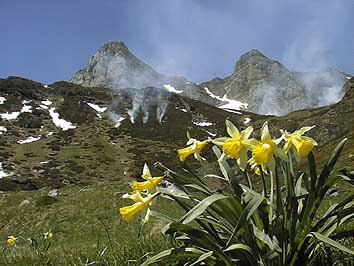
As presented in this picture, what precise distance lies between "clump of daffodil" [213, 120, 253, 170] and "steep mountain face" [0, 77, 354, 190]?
54460 millimetres

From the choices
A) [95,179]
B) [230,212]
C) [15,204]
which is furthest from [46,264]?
[95,179]

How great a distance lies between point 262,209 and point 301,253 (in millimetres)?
429

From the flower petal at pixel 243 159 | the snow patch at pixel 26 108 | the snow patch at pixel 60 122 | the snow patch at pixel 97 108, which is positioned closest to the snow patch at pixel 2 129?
the snow patch at pixel 60 122

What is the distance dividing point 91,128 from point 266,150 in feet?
476

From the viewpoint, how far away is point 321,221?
3680 millimetres

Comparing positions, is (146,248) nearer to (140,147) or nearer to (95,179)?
(95,179)

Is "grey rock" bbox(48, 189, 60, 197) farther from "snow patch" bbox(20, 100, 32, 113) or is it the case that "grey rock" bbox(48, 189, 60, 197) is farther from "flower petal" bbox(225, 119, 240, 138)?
"snow patch" bbox(20, 100, 32, 113)

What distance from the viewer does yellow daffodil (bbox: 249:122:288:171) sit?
3.28 m

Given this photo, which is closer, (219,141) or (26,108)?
(219,141)

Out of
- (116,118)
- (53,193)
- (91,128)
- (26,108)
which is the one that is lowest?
(53,193)

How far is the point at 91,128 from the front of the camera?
146000 mm

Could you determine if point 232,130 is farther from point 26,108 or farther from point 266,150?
point 26,108

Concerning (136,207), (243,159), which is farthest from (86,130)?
(243,159)

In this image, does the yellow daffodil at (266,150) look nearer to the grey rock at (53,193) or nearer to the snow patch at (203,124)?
the grey rock at (53,193)
